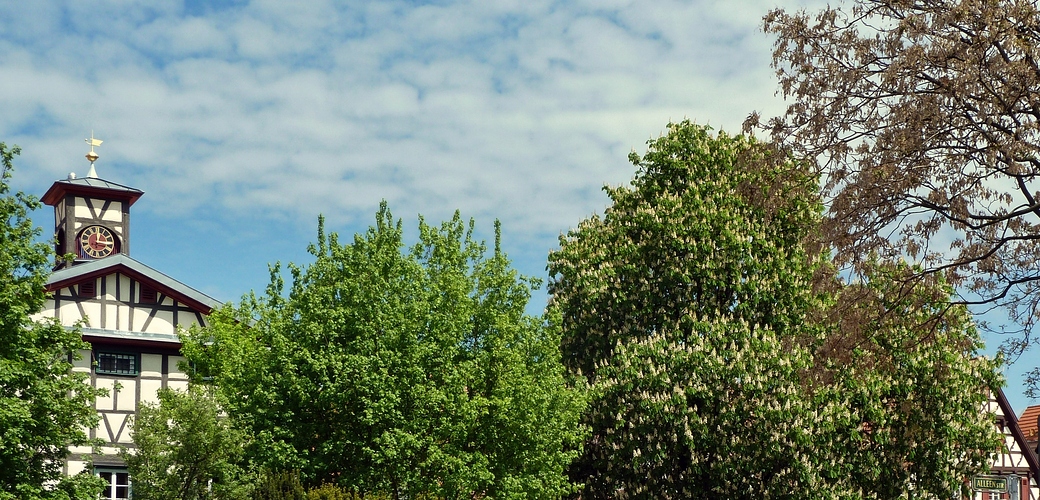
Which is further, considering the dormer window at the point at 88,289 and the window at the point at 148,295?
the window at the point at 148,295

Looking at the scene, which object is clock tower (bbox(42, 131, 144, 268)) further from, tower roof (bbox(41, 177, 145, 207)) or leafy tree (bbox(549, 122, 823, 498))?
leafy tree (bbox(549, 122, 823, 498))

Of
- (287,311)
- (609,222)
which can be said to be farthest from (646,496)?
(287,311)

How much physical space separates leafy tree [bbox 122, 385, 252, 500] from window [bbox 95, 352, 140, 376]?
9.74 meters

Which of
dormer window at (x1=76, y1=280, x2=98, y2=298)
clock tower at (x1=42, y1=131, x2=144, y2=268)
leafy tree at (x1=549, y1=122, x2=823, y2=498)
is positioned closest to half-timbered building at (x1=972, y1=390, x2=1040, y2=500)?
leafy tree at (x1=549, y1=122, x2=823, y2=498)

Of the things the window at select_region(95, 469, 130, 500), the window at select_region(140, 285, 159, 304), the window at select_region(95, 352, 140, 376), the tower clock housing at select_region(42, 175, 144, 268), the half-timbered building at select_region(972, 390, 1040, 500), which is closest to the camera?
the window at select_region(95, 469, 130, 500)

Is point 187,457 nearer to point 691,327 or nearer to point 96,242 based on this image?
point 691,327

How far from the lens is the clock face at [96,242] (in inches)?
1870

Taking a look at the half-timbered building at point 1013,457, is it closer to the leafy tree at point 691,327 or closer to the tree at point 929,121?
the leafy tree at point 691,327

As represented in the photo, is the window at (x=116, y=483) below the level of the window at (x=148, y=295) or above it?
below

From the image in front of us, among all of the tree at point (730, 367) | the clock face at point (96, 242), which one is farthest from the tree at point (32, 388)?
the clock face at point (96, 242)

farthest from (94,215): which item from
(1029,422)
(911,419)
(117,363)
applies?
A: (1029,422)

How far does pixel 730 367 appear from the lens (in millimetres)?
29656

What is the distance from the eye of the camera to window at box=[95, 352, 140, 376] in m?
36.2

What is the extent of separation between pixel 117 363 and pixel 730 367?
18423mm
